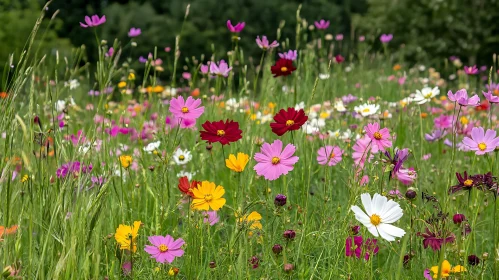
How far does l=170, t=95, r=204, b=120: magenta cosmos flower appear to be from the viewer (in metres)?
1.56

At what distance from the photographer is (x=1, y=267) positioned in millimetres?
1063

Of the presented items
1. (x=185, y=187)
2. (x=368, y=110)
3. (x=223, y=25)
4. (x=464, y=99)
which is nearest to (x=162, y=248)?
(x=185, y=187)

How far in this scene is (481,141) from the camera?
4.89 feet

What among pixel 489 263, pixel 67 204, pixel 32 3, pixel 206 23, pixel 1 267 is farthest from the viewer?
pixel 206 23

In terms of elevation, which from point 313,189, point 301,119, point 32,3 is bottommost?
point 32,3

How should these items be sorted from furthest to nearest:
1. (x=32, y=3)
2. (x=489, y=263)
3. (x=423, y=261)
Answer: (x=32, y=3)
(x=489, y=263)
(x=423, y=261)

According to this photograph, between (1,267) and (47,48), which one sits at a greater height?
(1,267)

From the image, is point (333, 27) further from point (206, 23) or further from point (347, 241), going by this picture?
point (347, 241)

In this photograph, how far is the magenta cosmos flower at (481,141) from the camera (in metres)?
1.45

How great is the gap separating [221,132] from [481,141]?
0.63m

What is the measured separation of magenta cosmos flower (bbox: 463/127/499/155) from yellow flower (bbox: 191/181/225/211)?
0.62 m

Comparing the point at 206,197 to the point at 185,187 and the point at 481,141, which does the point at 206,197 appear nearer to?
the point at 185,187

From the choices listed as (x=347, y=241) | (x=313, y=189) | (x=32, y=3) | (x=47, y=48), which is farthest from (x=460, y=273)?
(x=32, y=3)

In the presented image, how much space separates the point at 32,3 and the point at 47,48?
4.34 ft
